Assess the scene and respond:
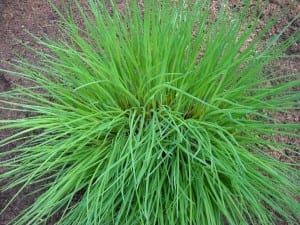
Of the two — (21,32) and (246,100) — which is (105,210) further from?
(21,32)

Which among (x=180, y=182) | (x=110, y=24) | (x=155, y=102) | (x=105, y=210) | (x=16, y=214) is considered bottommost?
(x=16, y=214)

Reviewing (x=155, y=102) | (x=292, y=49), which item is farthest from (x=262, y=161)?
(x=292, y=49)

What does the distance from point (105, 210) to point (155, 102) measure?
1.03 ft

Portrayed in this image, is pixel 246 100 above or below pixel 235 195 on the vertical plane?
above

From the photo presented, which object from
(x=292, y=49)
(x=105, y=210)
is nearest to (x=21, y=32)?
(x=105, y=210)

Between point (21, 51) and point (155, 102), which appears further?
point (21, 51)

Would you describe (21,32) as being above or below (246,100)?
below

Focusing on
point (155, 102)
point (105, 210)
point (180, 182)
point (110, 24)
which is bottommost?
point (105, 210)

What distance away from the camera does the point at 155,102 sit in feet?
4.11

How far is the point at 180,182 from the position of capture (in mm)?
1210

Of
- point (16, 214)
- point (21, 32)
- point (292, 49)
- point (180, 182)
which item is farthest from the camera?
point (21, 32)

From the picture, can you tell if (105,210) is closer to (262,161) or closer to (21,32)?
(262,161)

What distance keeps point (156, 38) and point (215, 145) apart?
323mm

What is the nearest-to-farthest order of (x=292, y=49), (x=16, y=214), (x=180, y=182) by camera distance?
(x=180, y=182)
(x=16, y=214)
(x=292, y=49)
